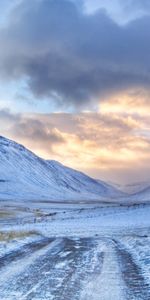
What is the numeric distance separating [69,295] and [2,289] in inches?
82.6

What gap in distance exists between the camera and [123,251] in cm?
2602

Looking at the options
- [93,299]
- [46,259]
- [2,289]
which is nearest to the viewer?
[93,299]

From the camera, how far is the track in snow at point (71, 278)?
1264 centimetres

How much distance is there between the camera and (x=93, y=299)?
12.1m

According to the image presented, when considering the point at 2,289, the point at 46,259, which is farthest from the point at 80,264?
the point at 2,289

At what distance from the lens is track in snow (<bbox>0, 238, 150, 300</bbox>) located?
12641mm

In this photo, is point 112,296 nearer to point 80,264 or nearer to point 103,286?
point 103,286

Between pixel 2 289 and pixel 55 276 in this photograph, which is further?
pixel 55 276

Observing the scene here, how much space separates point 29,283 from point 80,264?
5.21 metres

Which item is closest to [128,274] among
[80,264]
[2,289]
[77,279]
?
[77,279]

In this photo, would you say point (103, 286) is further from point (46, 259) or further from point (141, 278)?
point (46, 259)

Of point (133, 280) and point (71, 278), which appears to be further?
point (71, 278)

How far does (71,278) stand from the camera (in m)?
15.5

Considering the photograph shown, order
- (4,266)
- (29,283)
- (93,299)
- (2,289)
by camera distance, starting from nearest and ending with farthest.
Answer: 1. (93,299)
2. (2,289)
3. (29,283)
4. (4,266)
